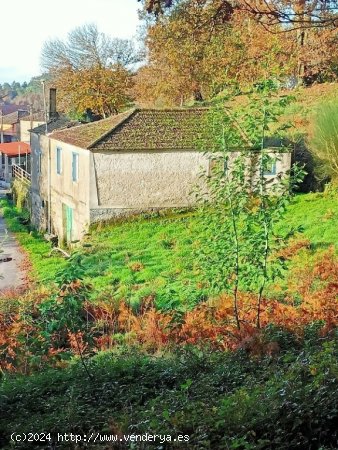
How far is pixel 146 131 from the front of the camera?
23531mm

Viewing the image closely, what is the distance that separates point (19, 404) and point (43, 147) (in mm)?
24295

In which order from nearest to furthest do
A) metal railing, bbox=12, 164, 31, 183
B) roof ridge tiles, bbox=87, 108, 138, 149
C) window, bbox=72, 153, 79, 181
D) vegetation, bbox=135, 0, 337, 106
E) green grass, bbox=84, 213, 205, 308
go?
green grass, bbox=84, 213, 205, 308, roof ridge tiles, bbox=87, 108, 138, 149, window, bbox=72, 153, 79, 181, vegetation, bbox=135, 0, 337, 106, metal railing, bbox=12, 164, 31, 183

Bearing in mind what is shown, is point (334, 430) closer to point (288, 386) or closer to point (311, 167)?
point (288, 386)

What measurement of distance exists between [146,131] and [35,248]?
736 cm

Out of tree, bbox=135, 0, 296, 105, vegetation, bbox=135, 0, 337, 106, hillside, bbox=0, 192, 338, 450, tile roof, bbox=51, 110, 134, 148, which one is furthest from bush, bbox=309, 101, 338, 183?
tree, bbox=135, 0, 296, 105

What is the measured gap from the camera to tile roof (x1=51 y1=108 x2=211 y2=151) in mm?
22750

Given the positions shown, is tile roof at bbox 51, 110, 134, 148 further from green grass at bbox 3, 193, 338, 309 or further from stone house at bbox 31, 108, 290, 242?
green grass at bbox 3, 193, 338, 309

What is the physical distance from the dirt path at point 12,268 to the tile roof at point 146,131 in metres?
5.11

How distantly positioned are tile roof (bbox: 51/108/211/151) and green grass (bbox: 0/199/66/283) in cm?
464

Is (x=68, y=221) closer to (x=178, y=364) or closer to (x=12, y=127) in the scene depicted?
(x=178, y=364)

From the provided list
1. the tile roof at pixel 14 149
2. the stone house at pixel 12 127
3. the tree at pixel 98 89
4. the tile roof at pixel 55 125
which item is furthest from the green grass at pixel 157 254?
the stone house at pixel 12 127

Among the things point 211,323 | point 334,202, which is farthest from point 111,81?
point 211,323

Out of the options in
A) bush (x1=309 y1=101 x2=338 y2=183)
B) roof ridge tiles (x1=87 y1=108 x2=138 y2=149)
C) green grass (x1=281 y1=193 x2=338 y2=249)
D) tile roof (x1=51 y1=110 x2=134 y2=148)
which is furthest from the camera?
tile roof (x1=51 y1=110 x2=134 y2=148)

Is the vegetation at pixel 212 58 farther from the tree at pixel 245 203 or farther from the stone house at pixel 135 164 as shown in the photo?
the tree at pixel 245 203
